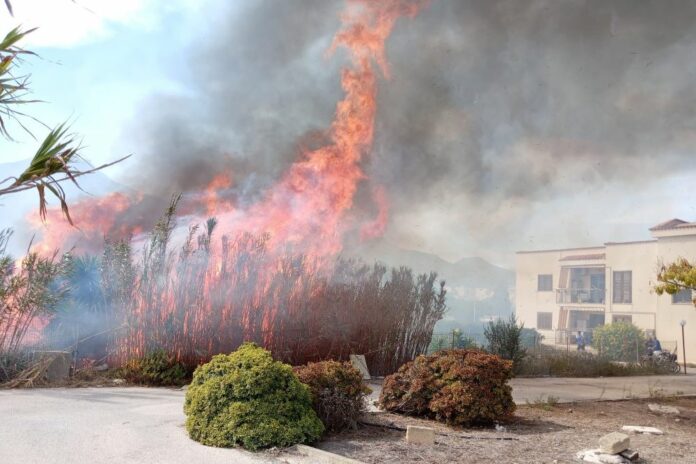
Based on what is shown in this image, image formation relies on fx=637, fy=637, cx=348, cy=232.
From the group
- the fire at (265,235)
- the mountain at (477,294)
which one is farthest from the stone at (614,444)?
the mountain at (477,294)

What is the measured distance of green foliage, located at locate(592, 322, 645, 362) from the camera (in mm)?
24031

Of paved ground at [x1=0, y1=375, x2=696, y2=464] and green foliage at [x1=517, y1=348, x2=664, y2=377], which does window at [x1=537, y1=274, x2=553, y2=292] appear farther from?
paved ground at [x1=0, y1=375, x2=696, y2=464]

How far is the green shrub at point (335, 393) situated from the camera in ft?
23.5

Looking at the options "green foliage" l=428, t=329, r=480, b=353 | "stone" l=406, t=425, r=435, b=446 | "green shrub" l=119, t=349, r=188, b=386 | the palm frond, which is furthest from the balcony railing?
the palm frond

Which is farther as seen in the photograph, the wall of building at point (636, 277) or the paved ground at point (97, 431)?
the wall of building at point (636, 277)

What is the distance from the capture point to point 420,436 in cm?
682

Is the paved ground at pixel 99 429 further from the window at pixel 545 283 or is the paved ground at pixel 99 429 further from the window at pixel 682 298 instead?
the window at pixel 545 283

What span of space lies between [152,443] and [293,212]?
10.2m

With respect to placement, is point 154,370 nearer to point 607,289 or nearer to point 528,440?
point 528,440

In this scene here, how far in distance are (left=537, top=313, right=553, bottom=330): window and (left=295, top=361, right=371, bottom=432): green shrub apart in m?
32.5

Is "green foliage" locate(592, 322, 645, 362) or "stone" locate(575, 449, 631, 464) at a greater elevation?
"green foliage" locate(592, 322, 645, 362)

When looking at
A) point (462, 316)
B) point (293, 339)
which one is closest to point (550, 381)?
point (293, 339)

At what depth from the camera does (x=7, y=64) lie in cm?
420

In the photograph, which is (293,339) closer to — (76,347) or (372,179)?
(76,347)
